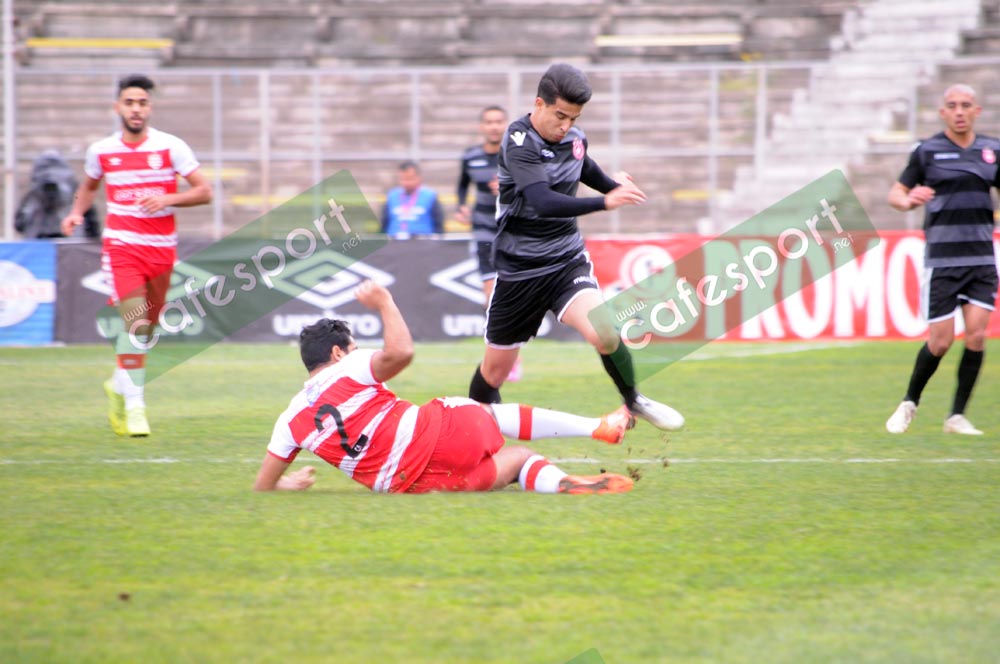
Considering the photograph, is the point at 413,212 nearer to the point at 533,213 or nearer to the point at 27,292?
the point at 27,292

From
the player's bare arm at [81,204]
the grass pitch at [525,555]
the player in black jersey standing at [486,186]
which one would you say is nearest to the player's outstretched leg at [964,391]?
the grass pitch at [525,555]

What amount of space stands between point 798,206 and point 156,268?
14334 mm

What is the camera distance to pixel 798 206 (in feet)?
68.4

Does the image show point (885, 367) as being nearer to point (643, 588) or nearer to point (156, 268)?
point (156, 268)

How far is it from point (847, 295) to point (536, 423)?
9938 mm

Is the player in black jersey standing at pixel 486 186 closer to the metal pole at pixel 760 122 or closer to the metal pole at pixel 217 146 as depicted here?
the metal pole at pixel 217 146

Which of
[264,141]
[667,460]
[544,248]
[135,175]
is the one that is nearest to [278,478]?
[544,248]

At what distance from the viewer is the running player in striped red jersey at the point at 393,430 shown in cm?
577

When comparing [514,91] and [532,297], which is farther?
[514,91]

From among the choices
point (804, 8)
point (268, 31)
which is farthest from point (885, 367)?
point (268, 31)

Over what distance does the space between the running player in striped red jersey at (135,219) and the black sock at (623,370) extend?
121 inches

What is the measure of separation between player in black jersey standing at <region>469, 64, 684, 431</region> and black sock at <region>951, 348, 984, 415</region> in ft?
8.40

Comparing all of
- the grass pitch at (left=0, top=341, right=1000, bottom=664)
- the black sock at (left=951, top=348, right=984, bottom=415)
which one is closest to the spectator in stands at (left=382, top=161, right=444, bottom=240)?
the grass pitch at (left=0, top=341, right=1000, bottom=664)

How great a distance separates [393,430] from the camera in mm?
5871
